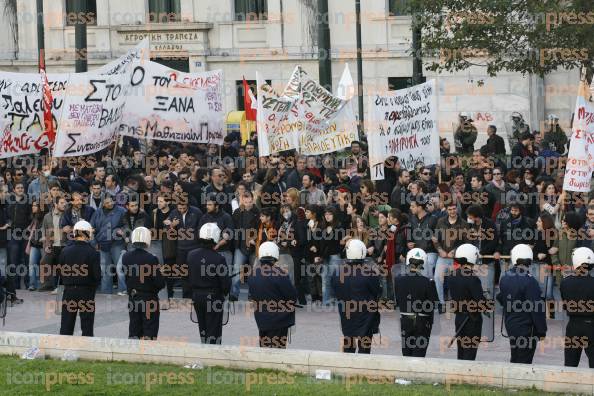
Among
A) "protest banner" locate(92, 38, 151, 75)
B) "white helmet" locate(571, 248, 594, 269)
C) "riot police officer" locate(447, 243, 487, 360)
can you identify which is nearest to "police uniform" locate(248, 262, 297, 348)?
"riot police officer" locate(447, 243, 487, 360)

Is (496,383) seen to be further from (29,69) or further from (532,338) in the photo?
(29,69)

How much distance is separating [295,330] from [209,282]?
208 cm

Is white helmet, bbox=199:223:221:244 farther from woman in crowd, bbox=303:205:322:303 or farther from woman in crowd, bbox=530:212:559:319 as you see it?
woman in crowd, bbox=530:212:559:319

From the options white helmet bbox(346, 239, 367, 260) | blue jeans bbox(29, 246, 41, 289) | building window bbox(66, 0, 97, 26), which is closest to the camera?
white helmet bbox(346, 239, 367, 260)

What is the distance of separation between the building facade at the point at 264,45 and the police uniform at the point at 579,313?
968 inches

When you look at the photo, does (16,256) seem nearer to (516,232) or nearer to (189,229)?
(189,229)

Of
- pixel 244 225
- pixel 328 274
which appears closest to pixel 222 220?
pixel 244 225

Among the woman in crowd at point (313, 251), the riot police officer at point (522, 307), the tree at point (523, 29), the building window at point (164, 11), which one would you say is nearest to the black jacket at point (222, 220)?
the woman in crowd at point (313, 251)

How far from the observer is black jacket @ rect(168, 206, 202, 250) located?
21.2 m

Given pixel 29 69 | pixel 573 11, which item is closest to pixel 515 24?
pixel 573 11

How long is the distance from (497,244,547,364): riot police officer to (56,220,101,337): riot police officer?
4956mm

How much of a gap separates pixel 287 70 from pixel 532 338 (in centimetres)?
2790

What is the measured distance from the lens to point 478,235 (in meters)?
19.7

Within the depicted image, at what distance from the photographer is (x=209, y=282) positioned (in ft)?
55.9
